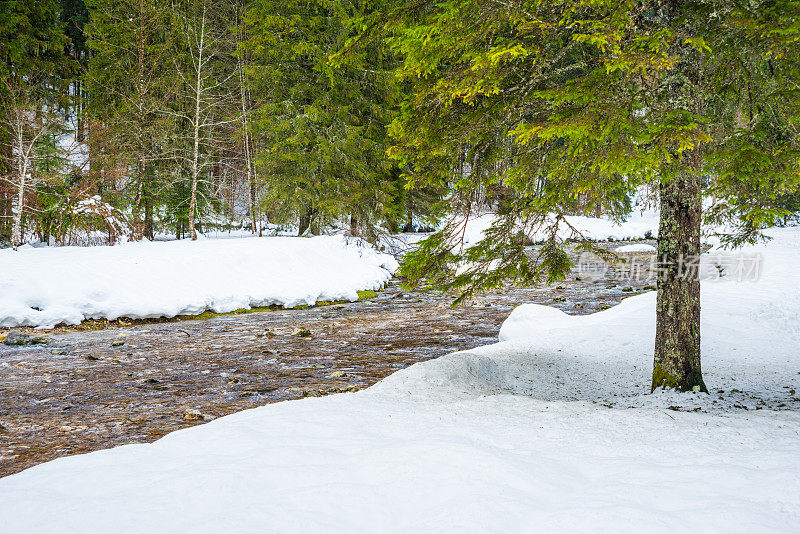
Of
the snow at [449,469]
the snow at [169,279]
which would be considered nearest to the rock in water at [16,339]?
the snow at [169,279]

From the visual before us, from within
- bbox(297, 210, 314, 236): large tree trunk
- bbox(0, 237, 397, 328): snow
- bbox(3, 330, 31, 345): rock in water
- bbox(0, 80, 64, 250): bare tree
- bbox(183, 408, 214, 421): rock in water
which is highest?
bbox(0, 80, 64, 250): bare tree

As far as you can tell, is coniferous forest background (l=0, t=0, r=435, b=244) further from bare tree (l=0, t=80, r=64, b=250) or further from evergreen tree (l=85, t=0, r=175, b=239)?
bare tree (l=0, t=80, r=64, b=250)

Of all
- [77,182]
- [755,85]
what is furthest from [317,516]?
[77,182]

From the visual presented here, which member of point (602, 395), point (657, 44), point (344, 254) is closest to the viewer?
point (657, 44)

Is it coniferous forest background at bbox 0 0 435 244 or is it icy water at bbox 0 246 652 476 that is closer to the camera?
icy water at bbox 0 246 652 476

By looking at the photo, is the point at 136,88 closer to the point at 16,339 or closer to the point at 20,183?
the point at 20,183

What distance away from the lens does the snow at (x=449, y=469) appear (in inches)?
103

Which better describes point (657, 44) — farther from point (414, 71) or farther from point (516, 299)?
point (516, 299)

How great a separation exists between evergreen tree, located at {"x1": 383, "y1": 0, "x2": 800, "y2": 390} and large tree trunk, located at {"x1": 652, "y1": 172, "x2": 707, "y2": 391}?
2 cm

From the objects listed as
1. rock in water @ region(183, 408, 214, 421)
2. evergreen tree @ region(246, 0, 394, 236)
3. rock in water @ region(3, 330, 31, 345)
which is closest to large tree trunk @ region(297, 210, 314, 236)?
evergreen tree @ region(246, 0, 394, 236)

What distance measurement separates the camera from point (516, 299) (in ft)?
49.4

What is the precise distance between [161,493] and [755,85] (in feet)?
23.4

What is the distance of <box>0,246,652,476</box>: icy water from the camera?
5.55 metres

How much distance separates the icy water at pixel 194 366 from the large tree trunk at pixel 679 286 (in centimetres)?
437
